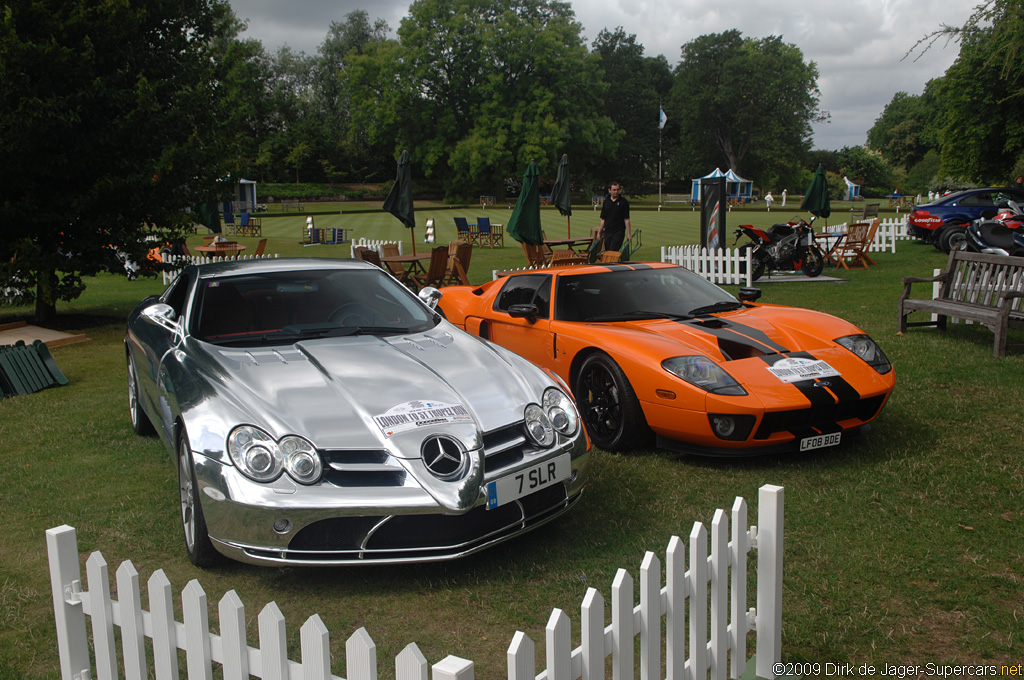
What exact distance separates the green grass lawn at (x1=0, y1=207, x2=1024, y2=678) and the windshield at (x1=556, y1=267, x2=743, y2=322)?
1209 millimetres

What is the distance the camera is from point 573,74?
223 feet

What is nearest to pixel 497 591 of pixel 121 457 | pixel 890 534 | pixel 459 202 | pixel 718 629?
pixel 718 629

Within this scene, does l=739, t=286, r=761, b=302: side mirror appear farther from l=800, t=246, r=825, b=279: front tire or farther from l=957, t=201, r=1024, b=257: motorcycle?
l=800, t=246, r=825, b=279: front tire

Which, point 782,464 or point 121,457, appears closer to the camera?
point 782,464

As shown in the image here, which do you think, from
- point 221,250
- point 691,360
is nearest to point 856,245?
point 691,360

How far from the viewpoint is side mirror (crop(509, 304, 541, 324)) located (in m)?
6.32

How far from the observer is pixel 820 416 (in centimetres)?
511

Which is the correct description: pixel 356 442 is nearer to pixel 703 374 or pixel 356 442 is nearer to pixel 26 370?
pixel 703 374

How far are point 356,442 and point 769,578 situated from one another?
179cm

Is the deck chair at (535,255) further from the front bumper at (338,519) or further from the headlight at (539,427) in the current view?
the front bumper at (338,519)

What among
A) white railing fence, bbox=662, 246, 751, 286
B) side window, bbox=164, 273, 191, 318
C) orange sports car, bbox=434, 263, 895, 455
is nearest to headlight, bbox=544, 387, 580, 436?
orange sports car, bbox=434, 263, 895, 455

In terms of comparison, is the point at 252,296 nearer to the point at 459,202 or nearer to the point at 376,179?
the point at 459,202

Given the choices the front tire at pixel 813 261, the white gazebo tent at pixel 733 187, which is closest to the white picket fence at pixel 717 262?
the front tire at pixel 813 261

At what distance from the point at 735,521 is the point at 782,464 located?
2909 millimetres
